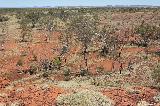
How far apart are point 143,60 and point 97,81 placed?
48.4 feet

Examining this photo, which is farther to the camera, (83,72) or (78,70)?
(78,70)

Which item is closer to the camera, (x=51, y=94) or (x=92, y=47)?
(x=51, y=94)

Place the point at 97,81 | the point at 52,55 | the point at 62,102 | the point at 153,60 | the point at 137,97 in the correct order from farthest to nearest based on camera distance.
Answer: the point at 52,55 → the point at 153,60 → the point at 97,81 → the point at 137,97 → the point at 62,102

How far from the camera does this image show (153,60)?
4744 cm

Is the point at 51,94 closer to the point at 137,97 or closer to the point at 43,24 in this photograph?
the point at 137,97

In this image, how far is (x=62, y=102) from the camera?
2580cm

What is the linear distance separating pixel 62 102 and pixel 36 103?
7.10 ft

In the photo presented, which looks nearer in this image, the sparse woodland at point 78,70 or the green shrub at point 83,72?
the sparse woodland at point 78,70

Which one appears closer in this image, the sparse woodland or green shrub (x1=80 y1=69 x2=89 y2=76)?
the sparse woodland

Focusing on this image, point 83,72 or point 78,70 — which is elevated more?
point 83,72

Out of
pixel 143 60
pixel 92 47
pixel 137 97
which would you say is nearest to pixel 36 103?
pixel 137 97

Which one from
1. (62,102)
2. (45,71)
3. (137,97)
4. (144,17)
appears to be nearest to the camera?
(62,102)

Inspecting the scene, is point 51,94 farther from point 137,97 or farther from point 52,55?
point 52,55

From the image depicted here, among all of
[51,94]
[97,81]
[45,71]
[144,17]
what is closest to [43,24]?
[144,17]
